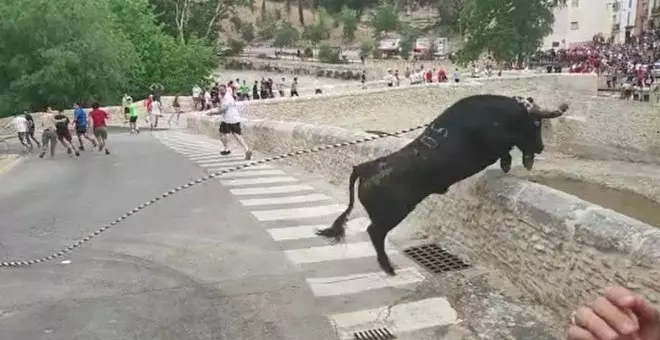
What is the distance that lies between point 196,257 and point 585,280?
178 inches

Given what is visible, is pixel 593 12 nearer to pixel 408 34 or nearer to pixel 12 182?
pixel 408 34

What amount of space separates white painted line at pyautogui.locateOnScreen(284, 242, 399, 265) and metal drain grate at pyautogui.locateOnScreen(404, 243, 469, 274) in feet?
0.89

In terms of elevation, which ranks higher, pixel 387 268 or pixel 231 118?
pixel 231 118

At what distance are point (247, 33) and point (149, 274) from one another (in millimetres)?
77396


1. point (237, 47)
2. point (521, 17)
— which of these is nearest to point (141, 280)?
point (521, 17)

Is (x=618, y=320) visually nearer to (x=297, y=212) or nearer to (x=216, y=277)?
(x=216, y=277)

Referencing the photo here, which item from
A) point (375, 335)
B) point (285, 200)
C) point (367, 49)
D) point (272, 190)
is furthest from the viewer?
point (367, 49)

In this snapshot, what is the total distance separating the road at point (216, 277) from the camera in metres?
6.42

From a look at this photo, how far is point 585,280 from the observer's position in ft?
19.1

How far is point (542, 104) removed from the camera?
99.6ft

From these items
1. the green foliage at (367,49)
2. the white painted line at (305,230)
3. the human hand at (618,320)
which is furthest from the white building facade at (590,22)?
the human hand at (618,320)

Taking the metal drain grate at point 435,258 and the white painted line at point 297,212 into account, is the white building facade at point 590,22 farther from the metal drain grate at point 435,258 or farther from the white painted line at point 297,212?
the metal drain grate at point 435,258

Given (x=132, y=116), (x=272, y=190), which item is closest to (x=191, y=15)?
(x=132, y=116)

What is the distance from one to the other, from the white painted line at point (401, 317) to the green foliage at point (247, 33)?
78.3 meters
